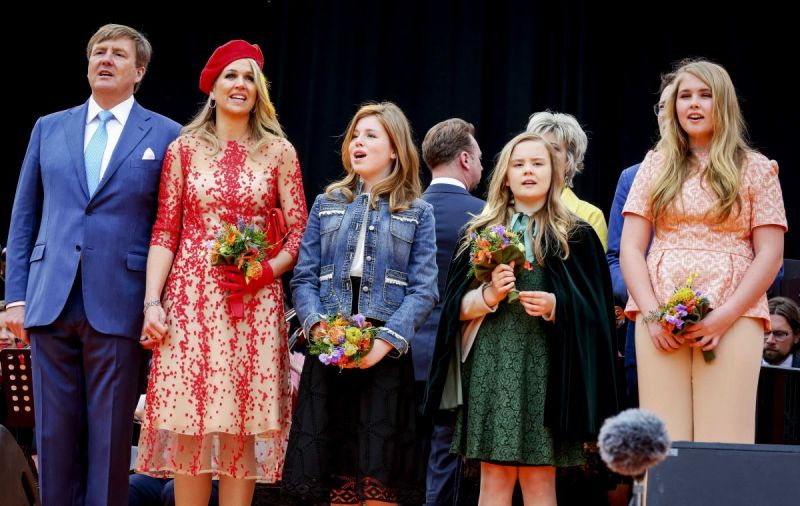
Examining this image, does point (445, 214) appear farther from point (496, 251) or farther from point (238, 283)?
point (238, 283)

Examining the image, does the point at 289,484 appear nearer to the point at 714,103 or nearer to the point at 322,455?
the point at 322,455

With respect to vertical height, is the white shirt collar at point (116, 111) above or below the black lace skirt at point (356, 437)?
above

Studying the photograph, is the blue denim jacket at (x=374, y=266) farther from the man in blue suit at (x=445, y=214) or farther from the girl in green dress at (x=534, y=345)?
the man in blue suit at (x=445, y=214)

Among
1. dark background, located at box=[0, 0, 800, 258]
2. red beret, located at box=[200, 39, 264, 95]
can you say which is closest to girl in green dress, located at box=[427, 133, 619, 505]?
red beret, located at box=[200, 39, 264, 95]

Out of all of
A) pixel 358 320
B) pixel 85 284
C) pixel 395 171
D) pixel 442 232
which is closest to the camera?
pixel 358 320

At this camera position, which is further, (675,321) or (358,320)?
(358,320)

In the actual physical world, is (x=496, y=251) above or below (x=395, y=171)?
below

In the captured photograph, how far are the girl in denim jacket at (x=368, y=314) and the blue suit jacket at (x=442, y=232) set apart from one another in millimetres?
849

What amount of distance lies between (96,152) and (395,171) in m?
1.21

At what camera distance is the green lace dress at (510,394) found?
3971mm

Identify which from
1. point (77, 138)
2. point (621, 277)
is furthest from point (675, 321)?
point (77, 138)

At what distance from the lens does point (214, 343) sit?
4.15 metres

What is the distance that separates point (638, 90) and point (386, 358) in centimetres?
407

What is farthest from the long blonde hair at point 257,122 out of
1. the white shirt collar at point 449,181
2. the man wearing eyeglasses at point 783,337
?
the man wearing eyeglasses at point 783,337
